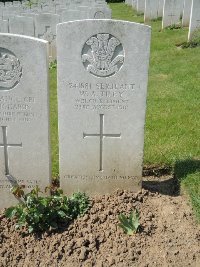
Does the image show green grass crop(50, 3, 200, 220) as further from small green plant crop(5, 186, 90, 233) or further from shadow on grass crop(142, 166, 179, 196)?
small green plant crop(5, 186, 90, 233)

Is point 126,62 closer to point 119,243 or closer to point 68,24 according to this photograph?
point 68,24

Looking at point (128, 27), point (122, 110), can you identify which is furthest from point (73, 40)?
point (122, 110)

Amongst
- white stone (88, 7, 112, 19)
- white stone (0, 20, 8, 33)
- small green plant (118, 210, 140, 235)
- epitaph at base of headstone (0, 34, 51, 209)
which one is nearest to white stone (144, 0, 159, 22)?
white stone (88, 7, 112, 19)

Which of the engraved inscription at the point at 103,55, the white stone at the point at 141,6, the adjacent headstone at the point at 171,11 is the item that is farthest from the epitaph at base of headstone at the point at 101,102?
the white stone at the point at 141,6

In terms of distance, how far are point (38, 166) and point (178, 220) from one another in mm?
1476

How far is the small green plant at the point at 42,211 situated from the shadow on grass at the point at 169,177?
0.99 m

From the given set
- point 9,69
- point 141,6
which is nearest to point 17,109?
point 9,69

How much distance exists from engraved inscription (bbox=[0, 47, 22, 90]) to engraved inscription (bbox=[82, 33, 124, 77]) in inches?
24.4

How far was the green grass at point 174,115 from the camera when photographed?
4679 mm

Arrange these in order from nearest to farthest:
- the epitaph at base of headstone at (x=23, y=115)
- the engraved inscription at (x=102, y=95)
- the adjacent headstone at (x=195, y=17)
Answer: the epitaph at base of headstone at (x=23, y=115) < the engraved inscription at (x=102, y=95) < the adjacent headstone at (x=195, y=17)

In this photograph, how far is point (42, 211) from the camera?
358 cm

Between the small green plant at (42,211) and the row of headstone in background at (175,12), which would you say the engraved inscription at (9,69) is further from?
the row of headstone in background at (175,12)

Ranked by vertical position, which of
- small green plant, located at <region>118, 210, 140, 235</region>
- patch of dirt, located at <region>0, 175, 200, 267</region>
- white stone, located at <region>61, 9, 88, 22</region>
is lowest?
patch of dirt, located at <region>0, 175, 200, 267</region>

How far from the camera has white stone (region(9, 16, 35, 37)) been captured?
1067cm
